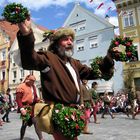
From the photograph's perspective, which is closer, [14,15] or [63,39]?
[14,15]

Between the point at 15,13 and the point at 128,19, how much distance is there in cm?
2737

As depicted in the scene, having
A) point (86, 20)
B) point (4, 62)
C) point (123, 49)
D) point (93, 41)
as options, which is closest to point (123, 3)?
point (93, 41)

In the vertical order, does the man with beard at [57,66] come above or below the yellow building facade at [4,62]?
below

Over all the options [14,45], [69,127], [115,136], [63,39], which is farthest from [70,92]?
[14,45]

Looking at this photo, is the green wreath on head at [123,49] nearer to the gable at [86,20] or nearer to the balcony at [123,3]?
the balcony at [123,3]

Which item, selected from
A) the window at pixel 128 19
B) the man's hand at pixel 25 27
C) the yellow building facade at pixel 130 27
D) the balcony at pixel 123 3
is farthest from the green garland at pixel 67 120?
the balcony at pixel 123 3

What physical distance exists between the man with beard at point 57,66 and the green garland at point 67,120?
0.08 meters

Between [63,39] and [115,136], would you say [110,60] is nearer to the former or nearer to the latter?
[63,39]

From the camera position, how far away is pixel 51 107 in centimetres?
303

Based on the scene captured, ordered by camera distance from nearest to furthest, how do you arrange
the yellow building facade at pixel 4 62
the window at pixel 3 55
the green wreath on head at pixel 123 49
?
the green wreath on head at pixel 123 49
the yellow building facade at pixel 4 62
the window at pixel 3 55

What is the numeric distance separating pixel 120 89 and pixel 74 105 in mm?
25796

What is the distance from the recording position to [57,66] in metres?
3.14

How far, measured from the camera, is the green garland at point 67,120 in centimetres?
294

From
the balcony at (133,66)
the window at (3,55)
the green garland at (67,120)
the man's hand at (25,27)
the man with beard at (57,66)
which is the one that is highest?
the window at (3,55)
